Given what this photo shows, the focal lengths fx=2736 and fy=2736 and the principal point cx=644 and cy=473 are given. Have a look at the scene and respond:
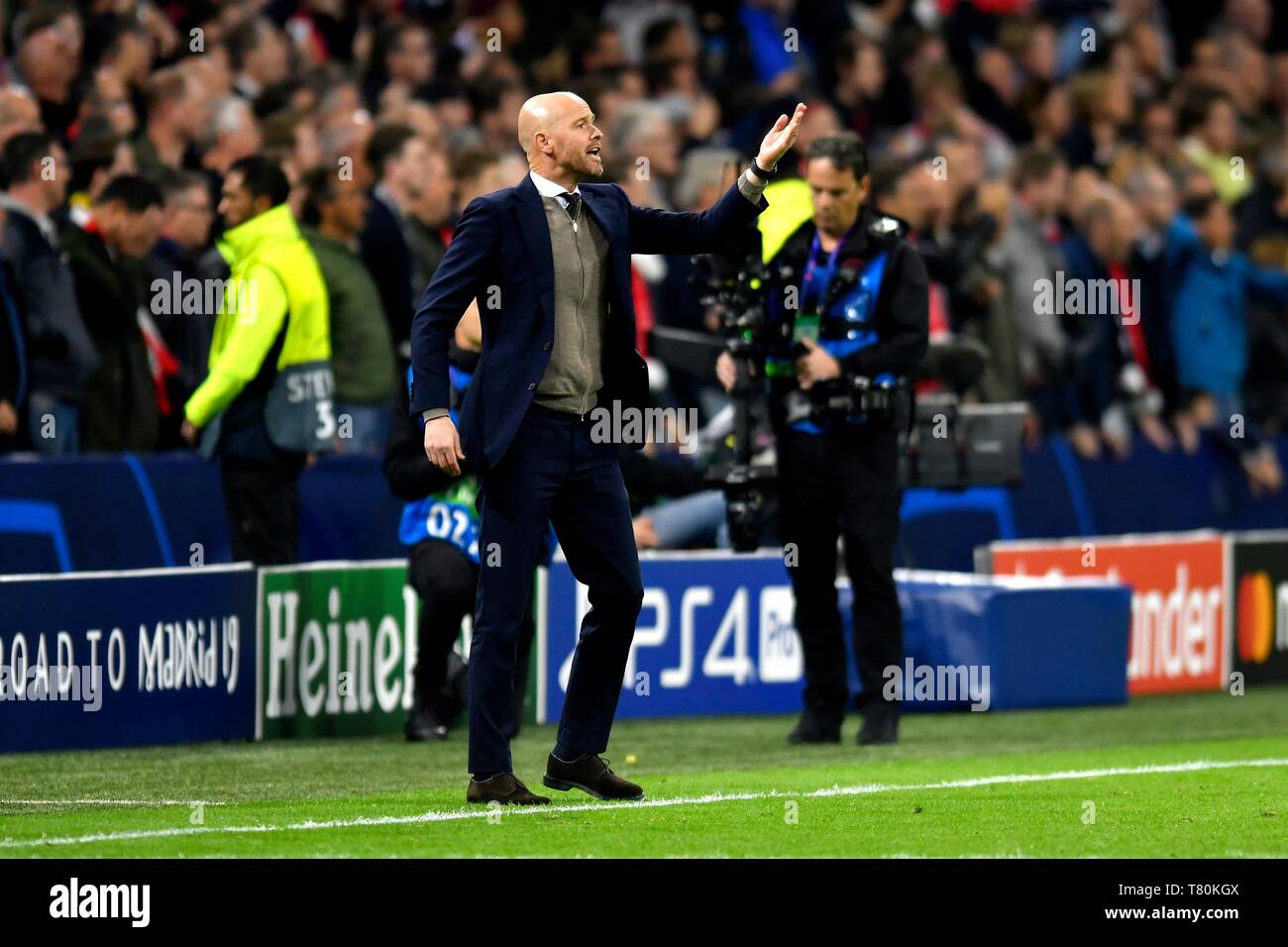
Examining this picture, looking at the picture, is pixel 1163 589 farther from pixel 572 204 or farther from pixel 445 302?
pixel 445 302

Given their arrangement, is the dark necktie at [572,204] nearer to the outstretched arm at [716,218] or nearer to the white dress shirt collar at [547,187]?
the white dress shirt collar at [547,187]

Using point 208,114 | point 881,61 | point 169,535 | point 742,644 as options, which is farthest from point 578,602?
point 881,61

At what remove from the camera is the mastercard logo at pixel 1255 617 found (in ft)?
54.1

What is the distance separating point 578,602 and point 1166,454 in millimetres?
6211

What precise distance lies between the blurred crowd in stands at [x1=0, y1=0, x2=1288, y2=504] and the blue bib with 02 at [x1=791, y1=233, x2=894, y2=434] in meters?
1.34

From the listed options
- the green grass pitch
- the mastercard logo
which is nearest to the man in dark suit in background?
the green grass pitch

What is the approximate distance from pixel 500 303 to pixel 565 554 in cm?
83

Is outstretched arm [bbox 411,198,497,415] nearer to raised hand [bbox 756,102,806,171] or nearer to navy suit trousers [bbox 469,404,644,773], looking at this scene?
navy suit trousers [bbox 469,404,644,773]

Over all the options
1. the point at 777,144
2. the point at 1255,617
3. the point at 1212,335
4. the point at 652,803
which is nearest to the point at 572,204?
the point at 777,144

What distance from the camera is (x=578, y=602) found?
43.3 feet

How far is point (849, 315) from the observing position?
11906 mm

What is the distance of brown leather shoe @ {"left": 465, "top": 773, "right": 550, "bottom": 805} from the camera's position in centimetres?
874

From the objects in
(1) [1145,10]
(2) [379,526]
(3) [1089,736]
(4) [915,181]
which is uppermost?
(1) [1145,10]

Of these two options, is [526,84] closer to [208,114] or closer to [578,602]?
[208,114]
